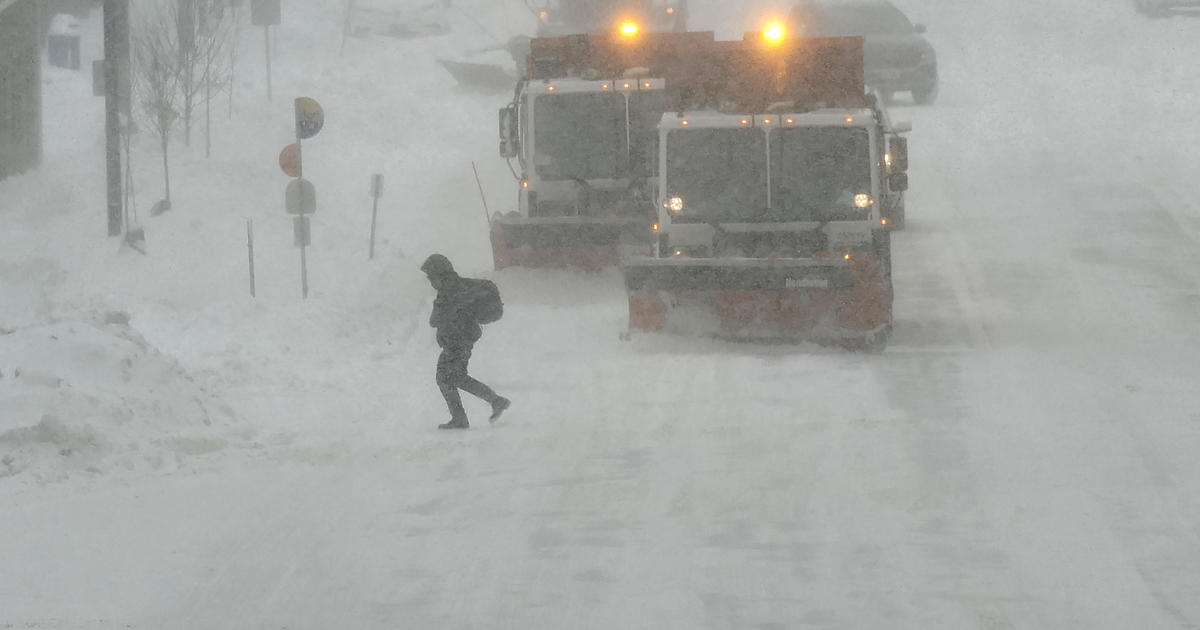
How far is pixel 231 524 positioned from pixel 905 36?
2392cm

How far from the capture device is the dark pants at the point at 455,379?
38.6 ft

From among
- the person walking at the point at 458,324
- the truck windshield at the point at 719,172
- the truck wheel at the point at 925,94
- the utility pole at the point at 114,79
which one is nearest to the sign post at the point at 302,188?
the utility pole at the point at 114,79

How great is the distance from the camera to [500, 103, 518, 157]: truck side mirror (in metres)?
19.3

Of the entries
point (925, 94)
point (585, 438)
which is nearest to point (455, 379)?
point (585, 438)

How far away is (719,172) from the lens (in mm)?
15438

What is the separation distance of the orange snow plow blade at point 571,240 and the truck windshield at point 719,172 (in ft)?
11.0

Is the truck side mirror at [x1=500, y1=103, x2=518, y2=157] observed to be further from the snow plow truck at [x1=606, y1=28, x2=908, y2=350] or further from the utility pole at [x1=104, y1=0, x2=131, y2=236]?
the utility pole at [x1=104, y1=0, x2=131, y2=236]

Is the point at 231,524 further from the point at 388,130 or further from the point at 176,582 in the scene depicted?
the point at 388,130

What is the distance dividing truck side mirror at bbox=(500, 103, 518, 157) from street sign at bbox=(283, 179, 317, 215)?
212cm

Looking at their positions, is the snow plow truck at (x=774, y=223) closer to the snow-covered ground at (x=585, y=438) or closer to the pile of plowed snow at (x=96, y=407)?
the snow-covered ground at (x=585, y=438)

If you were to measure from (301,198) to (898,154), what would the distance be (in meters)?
6.85

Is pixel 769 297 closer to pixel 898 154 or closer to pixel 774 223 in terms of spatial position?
pixel 774 223

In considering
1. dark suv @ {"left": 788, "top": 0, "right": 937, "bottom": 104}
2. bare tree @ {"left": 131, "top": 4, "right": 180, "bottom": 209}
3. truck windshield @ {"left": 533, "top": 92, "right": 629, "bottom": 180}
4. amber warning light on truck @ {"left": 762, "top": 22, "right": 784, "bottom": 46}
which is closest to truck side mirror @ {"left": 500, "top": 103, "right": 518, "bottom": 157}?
truck windshield @ {"left": 533, "top": 92, "right": 629, "bottom": 180}

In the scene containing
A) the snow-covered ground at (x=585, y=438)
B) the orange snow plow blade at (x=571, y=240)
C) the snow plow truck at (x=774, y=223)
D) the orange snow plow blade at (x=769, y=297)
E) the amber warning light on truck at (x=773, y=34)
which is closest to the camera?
the snow-covered ground at (x=585, y=438)
